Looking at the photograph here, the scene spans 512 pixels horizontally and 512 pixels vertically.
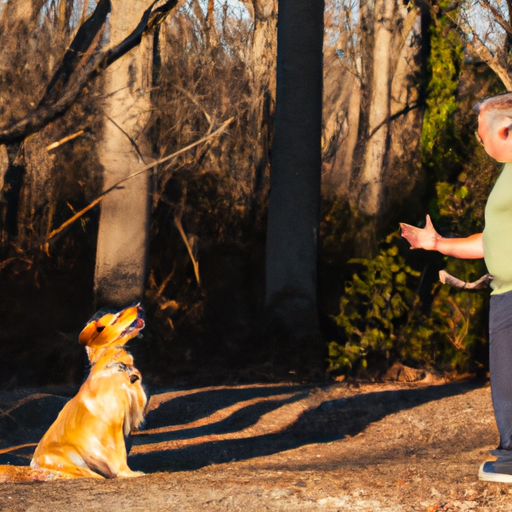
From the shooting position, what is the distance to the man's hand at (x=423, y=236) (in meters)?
3.85

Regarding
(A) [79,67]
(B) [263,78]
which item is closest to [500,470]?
(A) [79,67]

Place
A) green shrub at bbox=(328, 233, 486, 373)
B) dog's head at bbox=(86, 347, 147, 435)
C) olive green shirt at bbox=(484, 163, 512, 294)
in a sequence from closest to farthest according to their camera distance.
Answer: olive green shirt at bbox=(484, 163, 512, 294) → dog's head at bbox=(86, 347, 147, 435) → green shrub at bbox=(328, 233, 486, 373)

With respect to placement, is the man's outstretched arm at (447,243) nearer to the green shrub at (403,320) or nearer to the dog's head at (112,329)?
the dog's head at (112,329)

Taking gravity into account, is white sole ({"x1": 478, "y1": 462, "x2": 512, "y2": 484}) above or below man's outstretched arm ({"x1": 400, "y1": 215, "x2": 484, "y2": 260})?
below

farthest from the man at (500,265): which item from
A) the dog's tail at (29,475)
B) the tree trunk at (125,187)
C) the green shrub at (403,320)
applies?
the tree trunk at (125,187)

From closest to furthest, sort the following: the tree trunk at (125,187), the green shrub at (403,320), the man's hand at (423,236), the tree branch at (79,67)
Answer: the man's hand at (423,236) → the tree branch at (79,67) → the green shrub at (403,320) → the tree trunk at (125,187)

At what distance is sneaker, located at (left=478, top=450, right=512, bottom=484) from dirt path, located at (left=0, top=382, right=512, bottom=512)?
6cm

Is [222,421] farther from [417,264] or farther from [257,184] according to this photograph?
[257,184]

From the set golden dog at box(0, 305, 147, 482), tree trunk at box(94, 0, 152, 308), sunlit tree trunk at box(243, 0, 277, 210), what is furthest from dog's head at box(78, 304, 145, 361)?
sunlit tree trunk at box(243, 0, 277, 210)

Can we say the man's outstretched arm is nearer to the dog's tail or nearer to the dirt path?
the dirt path

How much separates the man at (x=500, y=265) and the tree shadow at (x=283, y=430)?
8.67 ft

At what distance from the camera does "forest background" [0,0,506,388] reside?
8602mm

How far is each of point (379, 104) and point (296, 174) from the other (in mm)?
4953

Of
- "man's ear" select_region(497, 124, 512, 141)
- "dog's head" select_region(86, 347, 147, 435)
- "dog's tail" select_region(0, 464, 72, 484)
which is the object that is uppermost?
"man's ear" select_region(497, 124, 512, 141)
